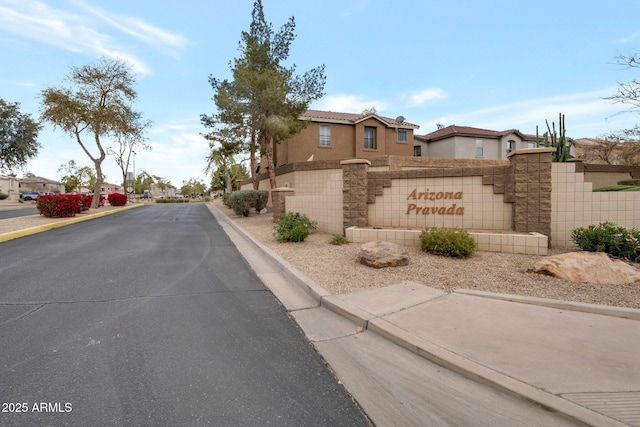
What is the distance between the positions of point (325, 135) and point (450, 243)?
18975 millimetres

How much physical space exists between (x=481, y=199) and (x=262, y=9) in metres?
16.9

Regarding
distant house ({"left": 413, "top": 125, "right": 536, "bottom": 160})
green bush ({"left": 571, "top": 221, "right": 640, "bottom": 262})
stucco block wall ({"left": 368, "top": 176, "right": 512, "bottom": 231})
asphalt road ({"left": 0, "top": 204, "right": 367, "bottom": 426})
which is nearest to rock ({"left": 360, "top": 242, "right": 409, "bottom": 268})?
asphalt road ({"left": 0, "top": 204, "right": 367, "bottom": 426})

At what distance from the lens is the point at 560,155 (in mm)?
13258

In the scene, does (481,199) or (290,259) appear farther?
(481,199)

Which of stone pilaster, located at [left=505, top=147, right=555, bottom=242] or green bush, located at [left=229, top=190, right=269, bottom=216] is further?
green bush, located at [left=229, top=190, right=269, bottom=216]

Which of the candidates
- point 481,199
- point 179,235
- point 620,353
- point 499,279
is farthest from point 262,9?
point 620,353

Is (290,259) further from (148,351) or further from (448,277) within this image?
(148,351)

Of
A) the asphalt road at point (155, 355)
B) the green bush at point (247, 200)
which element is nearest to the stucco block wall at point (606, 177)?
the green bush at point (247, 200)

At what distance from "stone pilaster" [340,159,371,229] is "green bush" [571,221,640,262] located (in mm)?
5186

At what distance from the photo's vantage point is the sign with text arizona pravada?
8.30 metres

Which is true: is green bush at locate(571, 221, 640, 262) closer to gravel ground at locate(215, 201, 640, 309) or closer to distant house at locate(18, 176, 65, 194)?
gravel ground at locate(215, 201, 640, 309)

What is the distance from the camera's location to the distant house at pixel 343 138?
76.2 feet

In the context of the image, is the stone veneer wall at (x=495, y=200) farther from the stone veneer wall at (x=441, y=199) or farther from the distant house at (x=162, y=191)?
the distant house at (x=162, y=191)

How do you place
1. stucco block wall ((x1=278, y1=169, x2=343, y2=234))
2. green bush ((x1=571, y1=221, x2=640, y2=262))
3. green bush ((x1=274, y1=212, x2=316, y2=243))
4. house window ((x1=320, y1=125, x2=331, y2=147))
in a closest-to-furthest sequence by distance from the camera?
1. green bush ((x1=571, y1=221, x2=640, y2=262))
2. green bush ((x1=274, y1=212, x2=316, y2=243))
3. stucco block wall ((x1=278, y1=169, x2=343, y2=234))
4. house window ((x1=320, y1=125, x2=331, y2=147))
